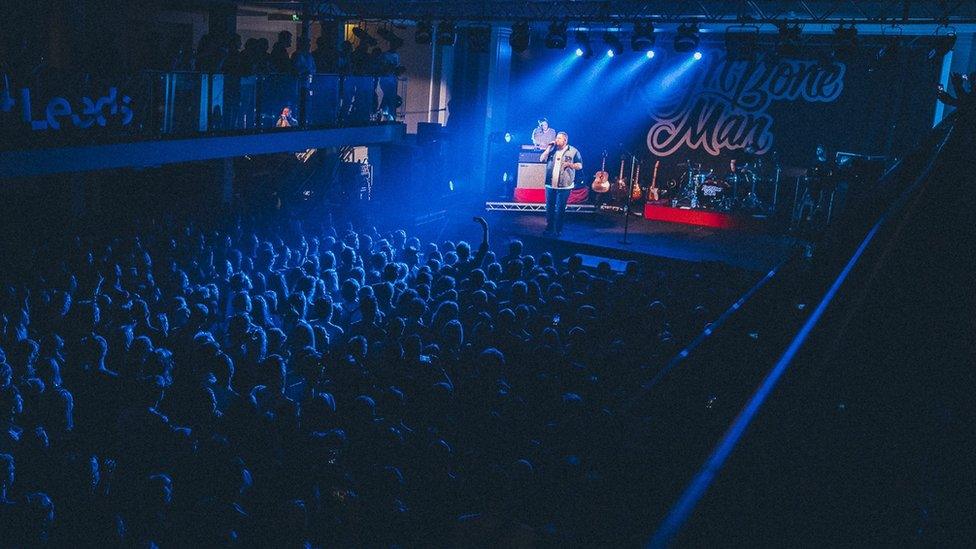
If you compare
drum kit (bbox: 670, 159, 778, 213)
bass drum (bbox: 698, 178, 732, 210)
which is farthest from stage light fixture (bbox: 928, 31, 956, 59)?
bass drum (bbox: 698, 178, 732, 210)

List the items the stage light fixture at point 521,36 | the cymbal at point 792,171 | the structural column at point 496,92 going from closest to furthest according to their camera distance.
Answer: the stage light fixture at point 521,36 < the cymbal at point 792,171 < the structural column at point 496,92

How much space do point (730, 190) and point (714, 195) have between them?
335mm

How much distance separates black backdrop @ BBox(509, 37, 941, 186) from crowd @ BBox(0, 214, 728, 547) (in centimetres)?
1036

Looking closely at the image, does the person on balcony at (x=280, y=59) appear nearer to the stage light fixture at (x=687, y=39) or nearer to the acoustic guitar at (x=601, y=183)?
the stage light fixture at (x=687, y=39)

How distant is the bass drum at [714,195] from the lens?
18125mm

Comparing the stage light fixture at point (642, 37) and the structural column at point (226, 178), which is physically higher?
the stage light fixture at point (642, 37)

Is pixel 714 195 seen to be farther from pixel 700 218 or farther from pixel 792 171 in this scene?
pixel 792 171

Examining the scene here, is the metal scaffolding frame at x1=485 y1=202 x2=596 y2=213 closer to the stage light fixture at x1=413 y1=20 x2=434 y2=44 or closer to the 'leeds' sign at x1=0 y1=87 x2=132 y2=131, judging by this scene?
the stage light fixture at x1=413 y1=20 x2=434 y2=44

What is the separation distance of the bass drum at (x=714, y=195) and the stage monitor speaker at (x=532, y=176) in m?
3.36

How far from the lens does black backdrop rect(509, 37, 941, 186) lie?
17547 millimetres

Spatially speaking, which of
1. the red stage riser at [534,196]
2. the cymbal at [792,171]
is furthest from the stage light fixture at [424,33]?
the cymbal at [792,171]

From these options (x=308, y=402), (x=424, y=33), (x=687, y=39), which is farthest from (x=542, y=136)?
(x=308, y=402)

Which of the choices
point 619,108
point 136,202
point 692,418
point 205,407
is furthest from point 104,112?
point 619,108

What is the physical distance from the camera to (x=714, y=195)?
18.2 m
